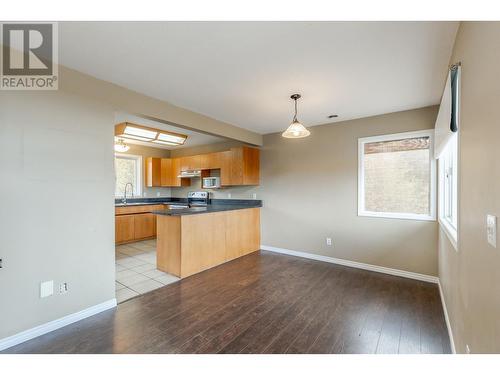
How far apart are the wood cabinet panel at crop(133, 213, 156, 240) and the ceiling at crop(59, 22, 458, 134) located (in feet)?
12.1

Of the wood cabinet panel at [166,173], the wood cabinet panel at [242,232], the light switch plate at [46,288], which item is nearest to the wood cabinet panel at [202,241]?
the wood cabinet panel at [242,232]

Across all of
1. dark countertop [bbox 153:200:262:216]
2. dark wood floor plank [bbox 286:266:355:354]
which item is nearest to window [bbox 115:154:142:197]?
dark countertop [bbox 153:200:262:216]

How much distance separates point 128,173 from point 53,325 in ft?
14.9

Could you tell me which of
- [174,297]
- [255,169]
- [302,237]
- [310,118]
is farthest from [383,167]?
[174,297]

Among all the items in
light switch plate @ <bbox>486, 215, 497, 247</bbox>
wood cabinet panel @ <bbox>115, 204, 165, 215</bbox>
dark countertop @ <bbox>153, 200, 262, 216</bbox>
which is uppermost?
light switch plate @ <bbox>486, 215, 497, 247</bbox>

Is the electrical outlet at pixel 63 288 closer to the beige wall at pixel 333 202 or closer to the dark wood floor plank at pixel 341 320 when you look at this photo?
the dark wood floor plank at pixel 341 320

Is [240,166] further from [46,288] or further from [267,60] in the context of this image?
[46,288]

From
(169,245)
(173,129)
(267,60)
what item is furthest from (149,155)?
(267,60)

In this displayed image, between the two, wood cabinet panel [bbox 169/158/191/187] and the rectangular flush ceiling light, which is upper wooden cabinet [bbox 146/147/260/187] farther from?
the rectangular flush ceiling light

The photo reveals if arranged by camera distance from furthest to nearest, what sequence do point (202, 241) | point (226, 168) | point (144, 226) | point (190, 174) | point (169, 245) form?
point (190, 174)
point (144, 226)
point (226, 168)
point (202, 241)
point (169, 245)

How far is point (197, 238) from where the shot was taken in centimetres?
356

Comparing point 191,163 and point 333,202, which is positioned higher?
point 191,163

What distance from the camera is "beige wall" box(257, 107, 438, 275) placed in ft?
10.7

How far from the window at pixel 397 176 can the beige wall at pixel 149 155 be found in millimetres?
5404
